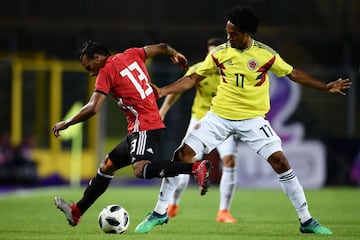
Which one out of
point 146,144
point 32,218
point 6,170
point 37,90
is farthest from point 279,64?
point 37,90

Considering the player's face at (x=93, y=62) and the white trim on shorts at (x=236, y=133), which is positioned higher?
the player's face at (x=93, y=62)

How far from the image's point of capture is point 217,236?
9984 millimetres

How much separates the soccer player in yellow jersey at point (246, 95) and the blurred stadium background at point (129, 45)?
12110 millimetres

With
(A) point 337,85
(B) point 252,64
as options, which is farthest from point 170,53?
(A) point 337,85

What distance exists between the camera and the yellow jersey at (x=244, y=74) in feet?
33.9

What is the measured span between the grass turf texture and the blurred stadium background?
2412mm

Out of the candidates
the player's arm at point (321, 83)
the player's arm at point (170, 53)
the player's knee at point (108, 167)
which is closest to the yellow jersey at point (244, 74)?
the player's arm at point (321, 83)

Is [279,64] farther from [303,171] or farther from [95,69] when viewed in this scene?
[303,171]

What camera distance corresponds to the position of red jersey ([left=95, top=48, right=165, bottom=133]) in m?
10.1

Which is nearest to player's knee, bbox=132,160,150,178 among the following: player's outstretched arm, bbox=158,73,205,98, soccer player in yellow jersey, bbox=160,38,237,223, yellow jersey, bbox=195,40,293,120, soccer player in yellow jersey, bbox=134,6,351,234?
soccer player in yellow jersey, bbox=134,6,351,234

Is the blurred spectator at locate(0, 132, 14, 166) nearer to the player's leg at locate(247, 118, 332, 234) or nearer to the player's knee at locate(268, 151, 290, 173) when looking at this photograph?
the player's leg at locate(247, 118, 332, 234)

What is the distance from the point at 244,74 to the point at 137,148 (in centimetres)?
135

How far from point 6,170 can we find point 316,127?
282 inches

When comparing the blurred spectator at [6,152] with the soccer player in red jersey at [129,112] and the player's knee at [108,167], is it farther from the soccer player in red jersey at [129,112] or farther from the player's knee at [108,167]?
the player's knee at [108,167]
